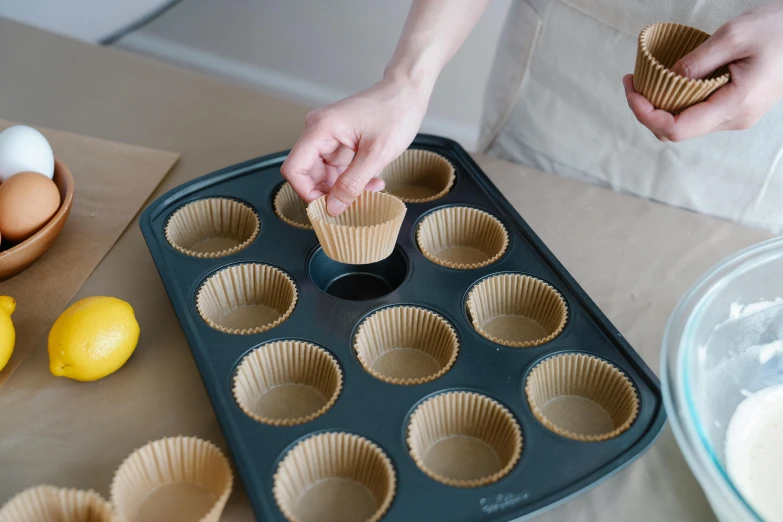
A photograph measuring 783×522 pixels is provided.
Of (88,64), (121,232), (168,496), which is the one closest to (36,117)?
(88,64)

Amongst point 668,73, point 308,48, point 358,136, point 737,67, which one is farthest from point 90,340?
point 308,48

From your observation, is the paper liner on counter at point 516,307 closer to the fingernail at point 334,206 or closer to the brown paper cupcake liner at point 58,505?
the fingernail at point 334,206

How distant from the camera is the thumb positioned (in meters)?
0.96

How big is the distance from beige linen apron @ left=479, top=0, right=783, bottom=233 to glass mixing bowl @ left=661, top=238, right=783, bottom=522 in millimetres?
358

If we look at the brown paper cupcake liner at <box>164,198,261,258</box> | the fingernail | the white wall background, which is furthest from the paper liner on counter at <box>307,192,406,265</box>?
the white wall background

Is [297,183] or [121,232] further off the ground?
[297,183]

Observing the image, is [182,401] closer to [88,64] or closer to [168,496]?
[168,496]

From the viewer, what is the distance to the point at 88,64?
1.64 m

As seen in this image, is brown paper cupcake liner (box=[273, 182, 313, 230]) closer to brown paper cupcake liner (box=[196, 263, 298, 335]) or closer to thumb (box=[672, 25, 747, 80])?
brown paper cupcake liner (box=[196, 263, 298, 335])

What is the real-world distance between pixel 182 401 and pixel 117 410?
0.09 m

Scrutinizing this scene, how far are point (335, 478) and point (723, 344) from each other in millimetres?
574

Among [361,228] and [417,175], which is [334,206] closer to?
[361,228]

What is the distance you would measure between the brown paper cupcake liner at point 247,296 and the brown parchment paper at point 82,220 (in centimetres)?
24

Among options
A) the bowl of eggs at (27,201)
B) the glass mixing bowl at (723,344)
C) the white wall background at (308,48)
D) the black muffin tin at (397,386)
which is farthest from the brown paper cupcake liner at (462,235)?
the white wall background at (308,48)
